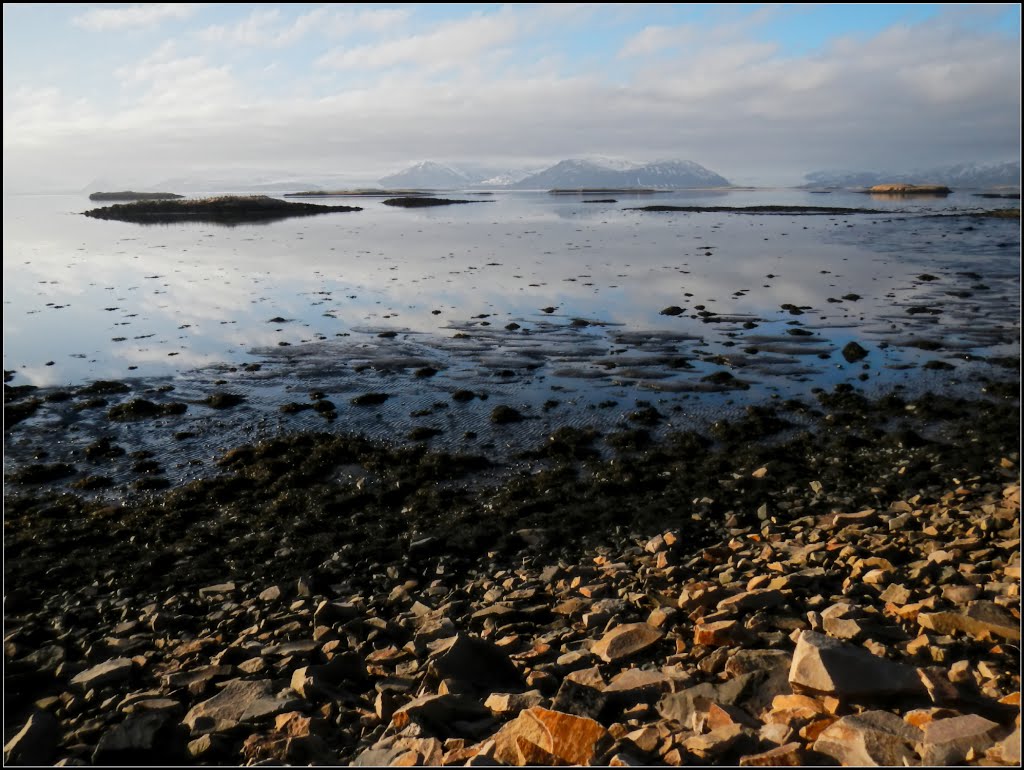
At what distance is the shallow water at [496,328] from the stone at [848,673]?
9.27 m

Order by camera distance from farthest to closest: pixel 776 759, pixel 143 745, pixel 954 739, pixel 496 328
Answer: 1. pixel 496 328
2. pixel 143 745
3. pixel 776 759
4. pixel 954 739

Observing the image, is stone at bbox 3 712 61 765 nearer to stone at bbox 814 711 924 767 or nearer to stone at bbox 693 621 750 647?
stone at bbox 693 621 750 647

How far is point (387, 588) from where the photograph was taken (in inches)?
367

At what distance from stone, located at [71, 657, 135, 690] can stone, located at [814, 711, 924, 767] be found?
7.12m

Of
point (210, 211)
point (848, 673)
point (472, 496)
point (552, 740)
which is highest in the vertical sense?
point (210, 211)

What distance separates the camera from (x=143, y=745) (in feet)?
19.5

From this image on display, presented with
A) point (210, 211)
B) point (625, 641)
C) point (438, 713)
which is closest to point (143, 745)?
point (438, 713)

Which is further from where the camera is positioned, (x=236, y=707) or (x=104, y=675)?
(x=104, y=675)

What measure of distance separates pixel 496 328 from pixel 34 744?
20.0 m

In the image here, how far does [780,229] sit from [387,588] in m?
68.9

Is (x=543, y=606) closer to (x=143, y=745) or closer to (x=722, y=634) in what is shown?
(x=722, y=634)

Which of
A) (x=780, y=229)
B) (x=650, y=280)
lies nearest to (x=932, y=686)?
(x=650, y=280)

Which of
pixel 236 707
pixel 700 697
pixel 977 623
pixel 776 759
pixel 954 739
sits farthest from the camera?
pixel 236 707

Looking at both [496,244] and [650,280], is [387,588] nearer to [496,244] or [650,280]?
[650,280]
